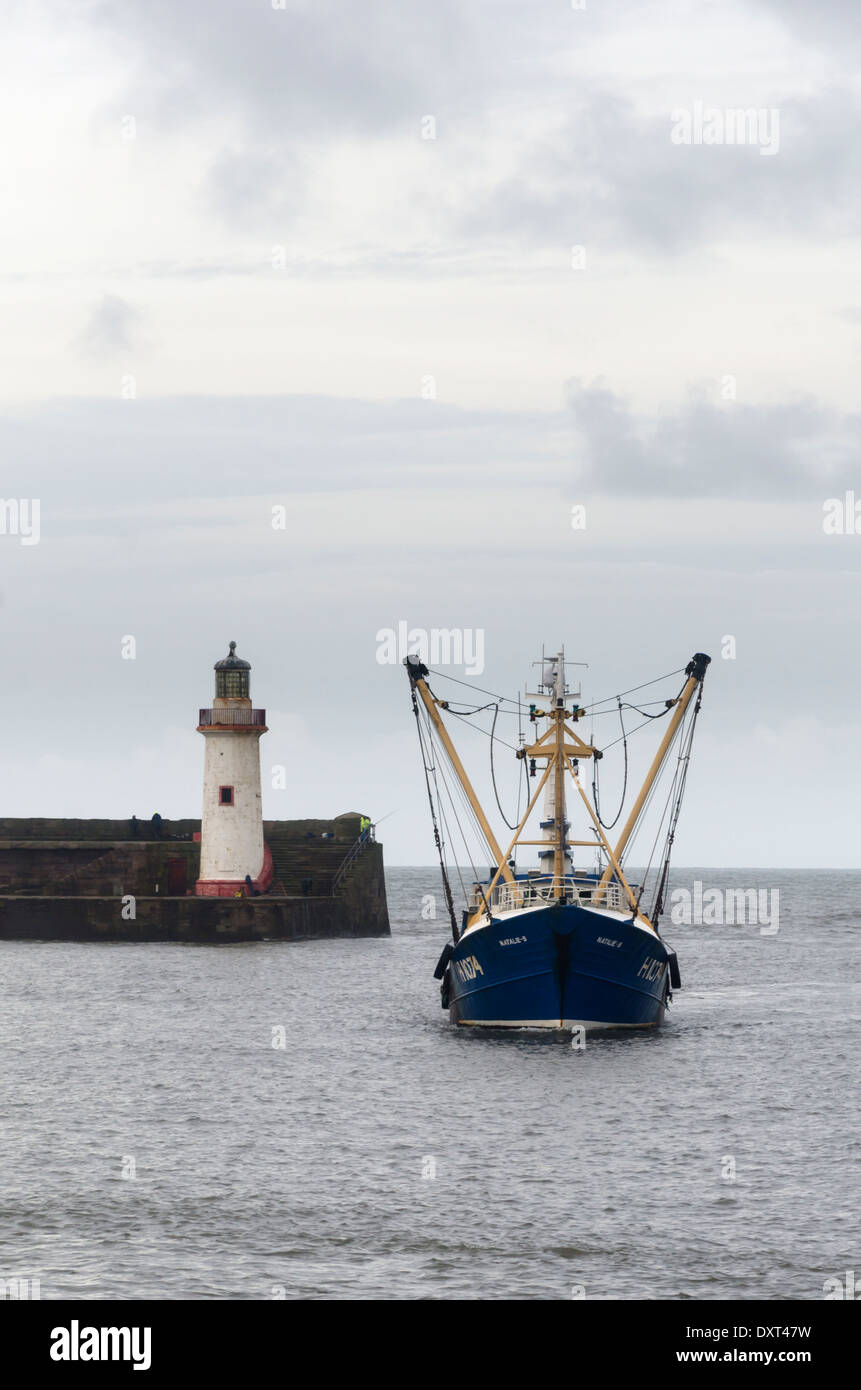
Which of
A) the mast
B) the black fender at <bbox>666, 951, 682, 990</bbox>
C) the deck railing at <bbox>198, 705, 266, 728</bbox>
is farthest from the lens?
the deck railing at <bbox>198, 705, 266, 728</bbox>

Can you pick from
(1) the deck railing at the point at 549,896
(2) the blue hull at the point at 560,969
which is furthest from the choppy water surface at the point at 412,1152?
(1) the deck railing at the point at 549,896

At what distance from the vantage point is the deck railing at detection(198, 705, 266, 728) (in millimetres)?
83125

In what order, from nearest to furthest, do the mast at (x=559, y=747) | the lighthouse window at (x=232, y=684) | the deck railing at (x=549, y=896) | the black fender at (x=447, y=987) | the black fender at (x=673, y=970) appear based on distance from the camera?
1. the deck railing at (x=549, y=896)
2. the mast at (x=559, y=747)
3. the black fender at (x=673, y=970)
4. the black fender at (x=447, y=987)
5. the lighthouse window at (x=232, y=684)

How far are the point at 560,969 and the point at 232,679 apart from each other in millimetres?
39444

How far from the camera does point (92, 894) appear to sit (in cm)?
9044

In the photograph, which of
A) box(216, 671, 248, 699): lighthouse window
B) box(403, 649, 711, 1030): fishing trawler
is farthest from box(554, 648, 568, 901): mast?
box(216, 671, 248, 699): lighthouse window

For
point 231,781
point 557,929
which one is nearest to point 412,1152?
point 557,929

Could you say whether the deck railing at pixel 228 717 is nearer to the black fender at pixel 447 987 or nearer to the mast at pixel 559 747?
the black fender at pixel 447 987

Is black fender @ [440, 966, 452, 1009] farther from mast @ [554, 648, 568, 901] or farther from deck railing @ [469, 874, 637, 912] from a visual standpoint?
mast @ [554, 648, 568, 901]

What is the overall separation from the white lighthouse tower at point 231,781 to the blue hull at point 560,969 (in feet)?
111

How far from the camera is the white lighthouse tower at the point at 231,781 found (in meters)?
83.2

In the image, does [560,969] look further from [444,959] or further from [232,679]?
[232,679]
